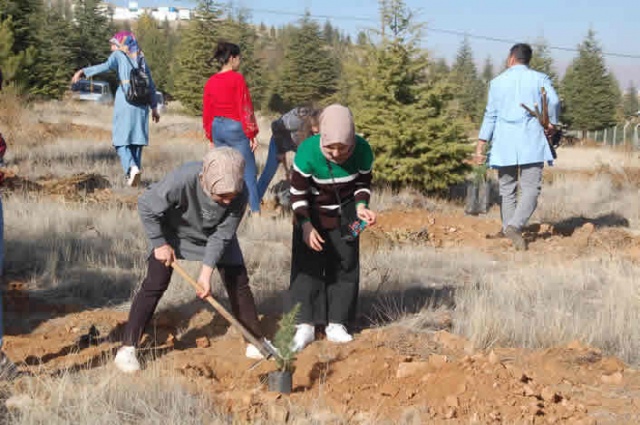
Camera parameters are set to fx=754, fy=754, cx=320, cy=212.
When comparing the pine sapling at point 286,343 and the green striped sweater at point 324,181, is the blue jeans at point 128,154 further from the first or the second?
the pine sapling at point 286,343

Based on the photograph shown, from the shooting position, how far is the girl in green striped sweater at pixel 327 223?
4.32 m

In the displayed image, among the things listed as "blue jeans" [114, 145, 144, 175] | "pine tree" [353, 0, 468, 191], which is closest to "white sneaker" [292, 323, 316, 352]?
"blue jeans" [114, 145, 144, 175]

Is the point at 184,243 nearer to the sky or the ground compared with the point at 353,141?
nearer to the ground

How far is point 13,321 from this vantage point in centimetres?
486

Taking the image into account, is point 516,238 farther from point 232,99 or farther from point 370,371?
point 370,371

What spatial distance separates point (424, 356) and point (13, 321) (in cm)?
264

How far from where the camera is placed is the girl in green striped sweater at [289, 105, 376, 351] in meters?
4.32

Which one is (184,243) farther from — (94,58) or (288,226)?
(94,58)

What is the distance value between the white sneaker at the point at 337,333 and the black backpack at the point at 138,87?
5.14m

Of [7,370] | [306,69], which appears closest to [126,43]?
[7,370]

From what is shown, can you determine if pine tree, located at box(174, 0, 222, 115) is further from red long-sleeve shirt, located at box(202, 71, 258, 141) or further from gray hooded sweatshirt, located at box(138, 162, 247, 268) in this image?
gray hooded sweatshirt, located at box(138, 162, 247, 268)

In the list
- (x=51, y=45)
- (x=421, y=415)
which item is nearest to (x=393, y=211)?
(x=421, y=415)

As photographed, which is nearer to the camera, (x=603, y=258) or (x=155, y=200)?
(x=155, y=200)

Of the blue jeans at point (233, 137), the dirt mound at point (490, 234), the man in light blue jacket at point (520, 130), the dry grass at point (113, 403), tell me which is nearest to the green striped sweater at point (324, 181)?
the dry grass at point (113, 403)
